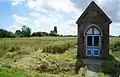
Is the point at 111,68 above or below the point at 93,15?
below

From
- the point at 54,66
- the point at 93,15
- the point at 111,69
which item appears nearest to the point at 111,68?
the point at 111,69

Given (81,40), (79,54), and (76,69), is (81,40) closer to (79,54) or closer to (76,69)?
(79,54)

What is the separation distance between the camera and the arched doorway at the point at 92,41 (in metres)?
28.1

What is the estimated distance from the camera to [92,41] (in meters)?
28.3

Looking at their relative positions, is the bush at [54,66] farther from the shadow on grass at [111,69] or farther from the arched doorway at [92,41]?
the arched doorway at [92,41]

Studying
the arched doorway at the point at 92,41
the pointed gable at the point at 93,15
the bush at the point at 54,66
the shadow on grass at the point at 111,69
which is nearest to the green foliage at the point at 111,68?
the shadow on grass at the point at 111,69

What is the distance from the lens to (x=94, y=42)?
93.0 ft

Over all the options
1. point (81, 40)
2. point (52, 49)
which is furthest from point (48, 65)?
point (52, 49)

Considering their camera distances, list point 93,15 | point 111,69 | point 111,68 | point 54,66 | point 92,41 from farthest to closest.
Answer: point 92,41
point 93,15
point 54,66
point 111,68
point 111,69

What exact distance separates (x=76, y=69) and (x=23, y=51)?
13406mm

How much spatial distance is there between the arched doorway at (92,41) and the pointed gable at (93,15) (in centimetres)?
90

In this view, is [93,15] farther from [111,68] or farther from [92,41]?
[111,68]

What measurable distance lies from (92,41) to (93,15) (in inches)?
102

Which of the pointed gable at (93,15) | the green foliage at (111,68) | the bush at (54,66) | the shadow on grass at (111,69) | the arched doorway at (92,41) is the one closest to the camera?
the shadow on grass at (111,69)
